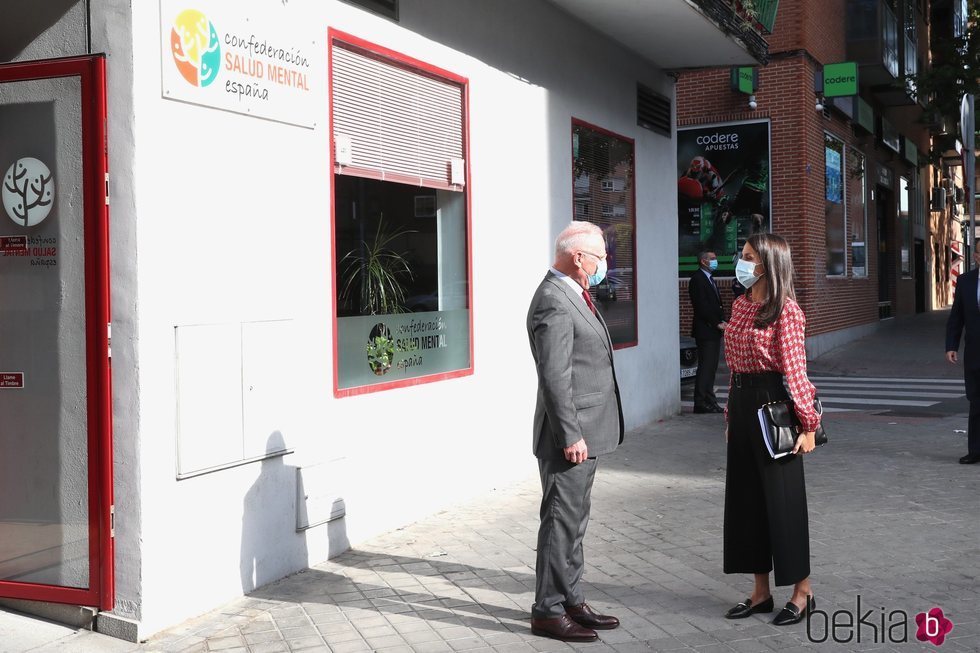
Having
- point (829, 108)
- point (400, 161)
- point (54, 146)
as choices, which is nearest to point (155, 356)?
point (54, 146)

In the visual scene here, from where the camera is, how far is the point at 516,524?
24.0 ft

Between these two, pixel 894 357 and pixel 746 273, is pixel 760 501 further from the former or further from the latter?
pixel 894 357

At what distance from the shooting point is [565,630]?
491cm

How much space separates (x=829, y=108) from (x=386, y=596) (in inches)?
739

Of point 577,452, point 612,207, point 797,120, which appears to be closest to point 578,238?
point 577,452

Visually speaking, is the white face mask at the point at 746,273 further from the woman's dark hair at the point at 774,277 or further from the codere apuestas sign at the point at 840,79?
the codere apuestas sign at the point at 840,79

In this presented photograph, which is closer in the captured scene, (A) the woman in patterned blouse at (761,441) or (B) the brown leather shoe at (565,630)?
(B) the brown leather shoe at (565,630)

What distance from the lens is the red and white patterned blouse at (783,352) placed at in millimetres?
5027

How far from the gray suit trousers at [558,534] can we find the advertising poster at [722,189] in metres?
15.9

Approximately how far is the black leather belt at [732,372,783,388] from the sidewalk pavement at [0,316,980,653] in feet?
3.89

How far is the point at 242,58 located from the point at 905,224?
30400 millimetres

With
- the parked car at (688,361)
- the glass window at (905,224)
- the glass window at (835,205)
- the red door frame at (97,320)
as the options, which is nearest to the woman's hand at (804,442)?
the red door frame at (97,320)

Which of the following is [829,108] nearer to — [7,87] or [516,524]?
[516,524]

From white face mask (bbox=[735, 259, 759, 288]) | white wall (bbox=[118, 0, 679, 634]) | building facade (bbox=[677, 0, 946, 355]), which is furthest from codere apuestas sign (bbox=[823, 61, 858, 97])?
white face mask (bbox=[735, 259, 759, 288])
